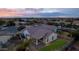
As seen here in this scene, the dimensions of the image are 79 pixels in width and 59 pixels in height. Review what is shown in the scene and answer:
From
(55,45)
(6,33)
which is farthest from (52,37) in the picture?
(6,33)

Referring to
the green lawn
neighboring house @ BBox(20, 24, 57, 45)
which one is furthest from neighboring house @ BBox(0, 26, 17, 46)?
the green lawn

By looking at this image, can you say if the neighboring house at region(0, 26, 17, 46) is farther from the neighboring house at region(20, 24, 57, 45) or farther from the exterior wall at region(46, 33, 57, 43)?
the exterior wall at region(46, 33, 57, 43)

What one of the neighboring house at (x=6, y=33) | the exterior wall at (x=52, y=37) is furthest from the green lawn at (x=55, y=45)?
the neighboring house at (x=6, y=33)

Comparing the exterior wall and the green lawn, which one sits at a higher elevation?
the exterior wall

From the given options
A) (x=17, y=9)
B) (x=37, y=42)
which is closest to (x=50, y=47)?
(x=37, y=42)

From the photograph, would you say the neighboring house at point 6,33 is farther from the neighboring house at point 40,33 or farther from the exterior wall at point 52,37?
the exterior wall at point 52,37

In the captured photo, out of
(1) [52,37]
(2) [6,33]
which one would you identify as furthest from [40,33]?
(2) [6,33]

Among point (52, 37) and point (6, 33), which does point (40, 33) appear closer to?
point (52, 37)

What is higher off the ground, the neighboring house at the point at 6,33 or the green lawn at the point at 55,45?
the neighboring house at the point at 6,33

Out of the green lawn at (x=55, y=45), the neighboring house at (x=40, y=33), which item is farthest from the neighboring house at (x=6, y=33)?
the green lawn at (x=55, y=45)
